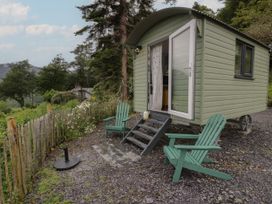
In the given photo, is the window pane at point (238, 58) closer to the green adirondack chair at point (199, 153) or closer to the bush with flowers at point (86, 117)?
the green adirondack chair at point (199, 153)

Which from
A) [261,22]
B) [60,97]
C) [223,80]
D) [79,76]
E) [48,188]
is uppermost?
[261,22]

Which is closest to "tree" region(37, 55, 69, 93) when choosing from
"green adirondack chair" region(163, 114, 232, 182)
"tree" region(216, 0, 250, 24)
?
"tree" region(216, 0, 250, 24)

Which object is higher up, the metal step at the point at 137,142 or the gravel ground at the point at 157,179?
the metal step at the point at 137,142

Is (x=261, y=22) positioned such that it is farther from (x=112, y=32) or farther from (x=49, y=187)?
(x=49, y=187)

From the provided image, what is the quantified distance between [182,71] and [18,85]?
33.6 metres

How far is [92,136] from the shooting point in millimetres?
6199

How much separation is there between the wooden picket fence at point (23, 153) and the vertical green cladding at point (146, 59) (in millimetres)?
2653

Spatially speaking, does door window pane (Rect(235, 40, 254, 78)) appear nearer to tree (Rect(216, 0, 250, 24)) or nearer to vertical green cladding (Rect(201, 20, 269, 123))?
vertical green cladding (Rect(201, 20, 269, 123))

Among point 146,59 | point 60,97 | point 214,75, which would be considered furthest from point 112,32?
point 214,75

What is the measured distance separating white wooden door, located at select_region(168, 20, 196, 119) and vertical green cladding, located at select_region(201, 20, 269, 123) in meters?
0.23

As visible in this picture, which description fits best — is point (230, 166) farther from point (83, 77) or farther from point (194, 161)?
point (83, 77)

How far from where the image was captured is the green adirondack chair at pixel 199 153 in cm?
309

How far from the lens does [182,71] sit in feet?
14.4

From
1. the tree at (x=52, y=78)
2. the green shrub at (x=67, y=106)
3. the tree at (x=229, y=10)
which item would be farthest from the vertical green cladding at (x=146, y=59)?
the tree at (x=52, y=78)
